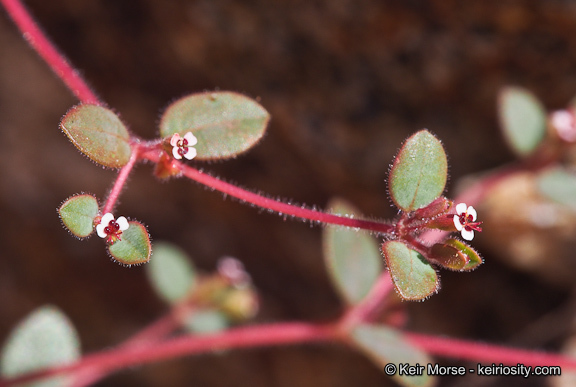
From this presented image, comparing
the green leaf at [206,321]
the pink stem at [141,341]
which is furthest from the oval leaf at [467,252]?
the green leaf at [206,321]

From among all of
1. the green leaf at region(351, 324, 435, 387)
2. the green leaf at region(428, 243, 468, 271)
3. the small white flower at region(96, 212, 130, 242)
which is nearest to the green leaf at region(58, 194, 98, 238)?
the small white flower at region(96, 212, 130, 242)

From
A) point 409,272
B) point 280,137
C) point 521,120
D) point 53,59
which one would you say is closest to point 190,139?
point 53,59

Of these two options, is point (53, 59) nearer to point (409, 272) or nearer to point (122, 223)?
point (122, 223)

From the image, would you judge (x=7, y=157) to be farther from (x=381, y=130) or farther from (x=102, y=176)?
(x=381, y=130)

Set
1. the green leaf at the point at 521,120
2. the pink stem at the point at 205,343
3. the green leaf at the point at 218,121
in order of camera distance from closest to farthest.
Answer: the green leaf at the point at 218,121, the pink stem at the point at 205,343, the green leaf at the point at 521,120

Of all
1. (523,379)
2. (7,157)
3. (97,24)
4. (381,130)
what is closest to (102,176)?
(7,157)

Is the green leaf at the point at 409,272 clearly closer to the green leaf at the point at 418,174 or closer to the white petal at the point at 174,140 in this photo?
the green leaf at the point at 418,174

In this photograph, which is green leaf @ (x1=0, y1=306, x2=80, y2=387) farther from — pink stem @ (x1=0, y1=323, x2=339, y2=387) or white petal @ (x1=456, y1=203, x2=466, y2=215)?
white petal @ (x1=456, y1=203, x2=466, y2=215)
